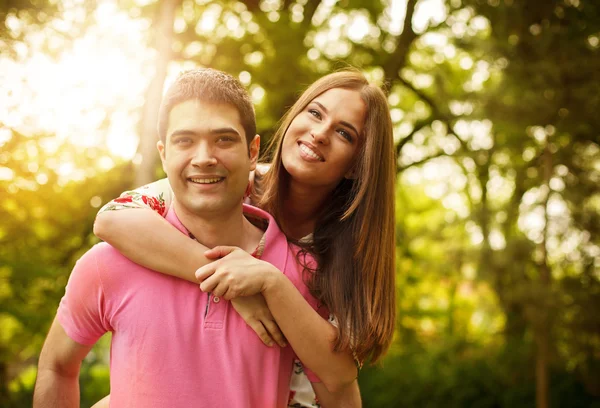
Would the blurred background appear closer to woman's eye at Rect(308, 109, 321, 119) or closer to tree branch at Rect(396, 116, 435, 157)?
tree branch at Rect(396, 116, 435, 157)

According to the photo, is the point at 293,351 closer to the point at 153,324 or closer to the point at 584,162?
the point at 153,324

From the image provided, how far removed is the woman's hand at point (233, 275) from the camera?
1990 mm

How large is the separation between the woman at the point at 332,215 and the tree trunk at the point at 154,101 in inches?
167

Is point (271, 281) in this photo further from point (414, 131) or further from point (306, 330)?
point (414, 131)

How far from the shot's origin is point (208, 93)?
6.82ft

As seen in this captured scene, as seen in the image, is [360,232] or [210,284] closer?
[210,284]

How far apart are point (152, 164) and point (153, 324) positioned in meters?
5.17

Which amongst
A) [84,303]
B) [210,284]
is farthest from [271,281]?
[84,303]

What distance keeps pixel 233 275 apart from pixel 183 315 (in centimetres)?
22

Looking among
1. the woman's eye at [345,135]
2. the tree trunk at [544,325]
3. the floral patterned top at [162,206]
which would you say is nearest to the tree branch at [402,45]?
the tree trunk at [544,325]

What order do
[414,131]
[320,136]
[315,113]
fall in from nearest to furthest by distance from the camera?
[320,136] → [315,113] → [414,131]

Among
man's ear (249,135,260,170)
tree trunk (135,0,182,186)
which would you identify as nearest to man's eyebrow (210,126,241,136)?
man's ear (249,135,260,170)

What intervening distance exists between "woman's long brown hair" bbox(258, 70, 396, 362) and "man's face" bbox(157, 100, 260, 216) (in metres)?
0.51

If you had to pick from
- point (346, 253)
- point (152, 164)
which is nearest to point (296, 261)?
point (346, 253)
